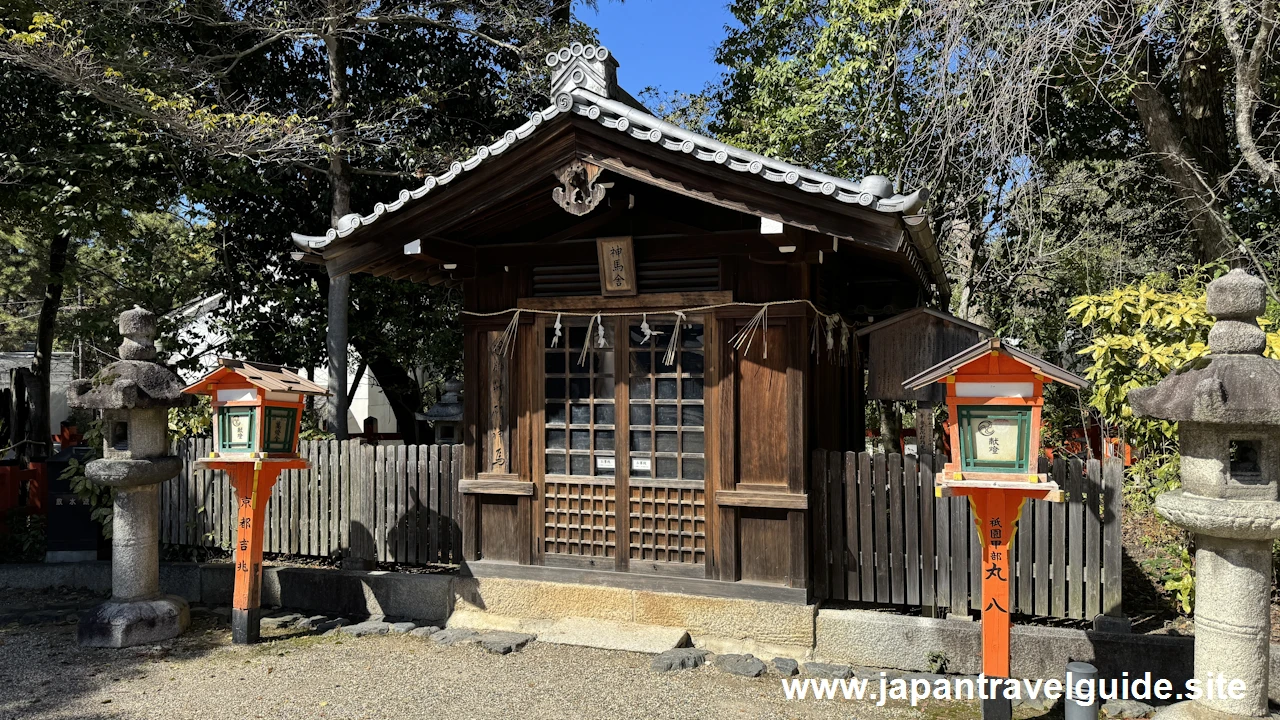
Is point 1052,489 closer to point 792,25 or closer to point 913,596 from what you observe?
point 913,596

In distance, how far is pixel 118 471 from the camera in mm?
7410

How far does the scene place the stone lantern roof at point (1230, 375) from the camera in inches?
178

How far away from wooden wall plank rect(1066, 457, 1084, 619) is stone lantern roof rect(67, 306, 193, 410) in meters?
8.00

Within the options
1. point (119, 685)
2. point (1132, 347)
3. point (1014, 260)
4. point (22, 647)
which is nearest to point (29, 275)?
point (22, 647)

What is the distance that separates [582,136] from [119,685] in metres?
5.84

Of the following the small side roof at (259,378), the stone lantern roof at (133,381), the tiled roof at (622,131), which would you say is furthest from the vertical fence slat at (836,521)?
the stone lantern roof at (133,381)

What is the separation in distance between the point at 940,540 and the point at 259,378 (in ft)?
20.2

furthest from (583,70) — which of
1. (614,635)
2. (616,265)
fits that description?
(614,635)

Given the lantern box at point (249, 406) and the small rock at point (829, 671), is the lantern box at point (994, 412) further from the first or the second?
the lantern box at point (249, 406)

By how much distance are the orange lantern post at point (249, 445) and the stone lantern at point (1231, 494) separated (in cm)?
660

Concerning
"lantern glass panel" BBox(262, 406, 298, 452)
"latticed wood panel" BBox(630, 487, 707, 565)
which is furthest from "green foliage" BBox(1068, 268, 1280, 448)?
"lantern glass panel" BBox(262, 406, 298, 452)

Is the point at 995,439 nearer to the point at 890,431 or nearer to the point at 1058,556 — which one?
the point at 1058,556

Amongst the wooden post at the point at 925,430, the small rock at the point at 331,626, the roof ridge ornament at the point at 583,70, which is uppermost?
the roof ridge ornament at the point at 583,70

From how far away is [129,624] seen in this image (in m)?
7.39
